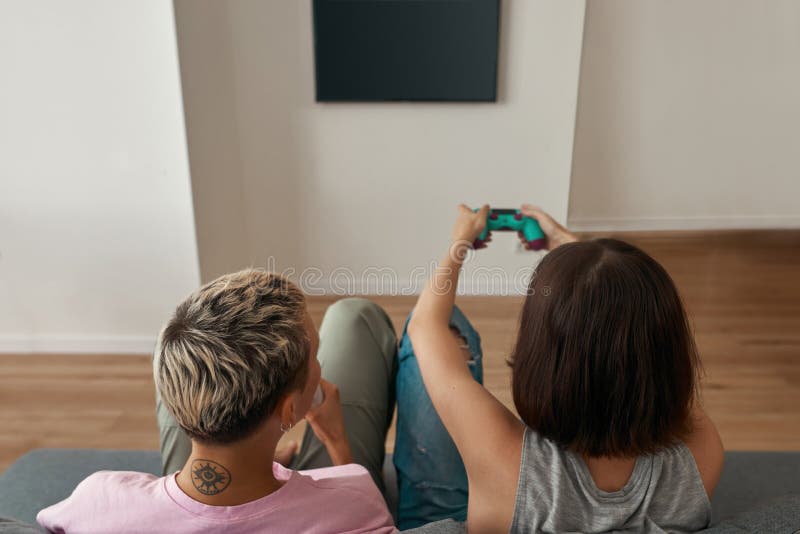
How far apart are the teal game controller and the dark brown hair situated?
60 centimetres

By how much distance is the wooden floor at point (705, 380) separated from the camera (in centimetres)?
213

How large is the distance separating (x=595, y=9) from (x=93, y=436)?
11.0ft

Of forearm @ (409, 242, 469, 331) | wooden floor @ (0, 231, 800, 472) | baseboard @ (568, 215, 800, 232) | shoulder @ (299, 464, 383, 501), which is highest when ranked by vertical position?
forearm @ (409, 242, 469, 331)

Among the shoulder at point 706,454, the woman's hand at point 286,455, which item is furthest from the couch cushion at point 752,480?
the woman's hand at point 286,455

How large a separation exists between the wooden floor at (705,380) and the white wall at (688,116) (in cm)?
78

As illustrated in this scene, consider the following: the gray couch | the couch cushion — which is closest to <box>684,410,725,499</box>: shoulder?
the gray couch

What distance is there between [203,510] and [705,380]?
2.09 metres

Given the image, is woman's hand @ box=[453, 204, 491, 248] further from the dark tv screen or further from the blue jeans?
the dark tv screen

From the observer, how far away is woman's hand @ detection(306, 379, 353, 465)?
3.83 feet

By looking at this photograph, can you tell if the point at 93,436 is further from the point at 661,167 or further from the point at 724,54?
the point at 724,54

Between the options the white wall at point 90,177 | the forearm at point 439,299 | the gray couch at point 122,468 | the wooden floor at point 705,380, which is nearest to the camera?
the forearm at point 439,299

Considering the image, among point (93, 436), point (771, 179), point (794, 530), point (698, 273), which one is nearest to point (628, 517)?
point (794, 530)

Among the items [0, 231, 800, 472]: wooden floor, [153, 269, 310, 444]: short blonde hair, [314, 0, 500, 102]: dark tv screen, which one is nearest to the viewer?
[153, 269, 310, 444]: short blonde hair

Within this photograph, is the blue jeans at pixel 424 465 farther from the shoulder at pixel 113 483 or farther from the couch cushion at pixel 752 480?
the couch cushion at pixel 752 480
